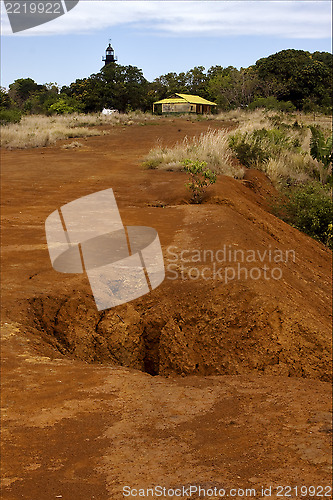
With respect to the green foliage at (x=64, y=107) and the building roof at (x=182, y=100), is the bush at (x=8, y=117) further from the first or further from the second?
the building roof at (x=182, y=100)

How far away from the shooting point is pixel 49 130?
23906mm

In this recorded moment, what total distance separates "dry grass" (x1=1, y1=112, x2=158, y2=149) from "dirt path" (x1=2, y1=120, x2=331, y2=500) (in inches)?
441

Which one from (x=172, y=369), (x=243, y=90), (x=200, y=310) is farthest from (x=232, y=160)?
(x=243, y=90)

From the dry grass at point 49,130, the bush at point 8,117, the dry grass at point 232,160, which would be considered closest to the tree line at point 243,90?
the dry grass at point 49,130

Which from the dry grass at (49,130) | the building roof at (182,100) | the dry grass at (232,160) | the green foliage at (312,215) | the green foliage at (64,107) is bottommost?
the green foliage at (312,215)

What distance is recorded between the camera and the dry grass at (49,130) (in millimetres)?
20203

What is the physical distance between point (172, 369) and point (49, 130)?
20381 mm

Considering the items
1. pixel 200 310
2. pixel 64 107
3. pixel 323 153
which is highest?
→ pixel 64 107

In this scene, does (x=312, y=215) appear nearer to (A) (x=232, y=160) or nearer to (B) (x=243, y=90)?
(A) (x=232, y=160)

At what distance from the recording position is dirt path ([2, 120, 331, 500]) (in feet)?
9.61

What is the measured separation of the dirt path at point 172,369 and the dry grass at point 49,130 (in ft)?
36.8

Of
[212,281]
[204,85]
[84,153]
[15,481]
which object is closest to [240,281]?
[212,281]

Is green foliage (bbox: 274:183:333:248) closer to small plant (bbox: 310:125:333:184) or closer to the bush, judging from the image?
small plant (bbox: 310:125:333:184)

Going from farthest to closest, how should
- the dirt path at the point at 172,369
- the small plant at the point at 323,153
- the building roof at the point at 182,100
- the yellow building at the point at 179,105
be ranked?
the building roof at the point at 182,100
the yellow building at the point at 179,105
the small plant at the point at 323,153
the dirt path at the point at 172,369
